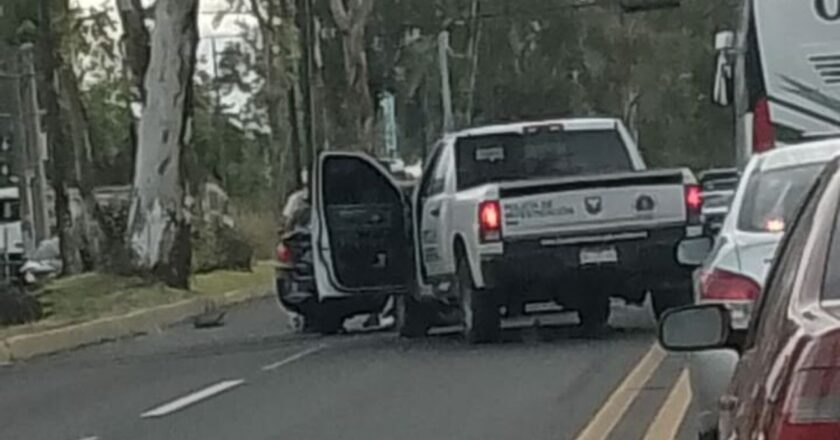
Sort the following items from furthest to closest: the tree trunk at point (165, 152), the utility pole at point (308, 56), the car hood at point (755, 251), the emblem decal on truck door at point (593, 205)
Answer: the utility pole at point (308, 56)
the tree trunk at point (165, 152)
the emblem decal on truck door at point (593, 205)
the car hood at point (755, 251)

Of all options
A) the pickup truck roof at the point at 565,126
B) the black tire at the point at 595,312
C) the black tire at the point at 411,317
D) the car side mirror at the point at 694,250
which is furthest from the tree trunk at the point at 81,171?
the car side mirror at the point at 694,250

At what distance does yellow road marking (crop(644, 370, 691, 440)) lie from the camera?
41.5 feet

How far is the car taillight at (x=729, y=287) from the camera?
9.77 m

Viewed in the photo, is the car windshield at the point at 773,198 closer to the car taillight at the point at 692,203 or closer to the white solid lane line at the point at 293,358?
the car taillight at the point at 692,203

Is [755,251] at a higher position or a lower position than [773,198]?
lower

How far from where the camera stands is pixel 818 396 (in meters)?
4.11

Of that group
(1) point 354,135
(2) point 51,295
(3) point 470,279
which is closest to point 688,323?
(3) point 470,279

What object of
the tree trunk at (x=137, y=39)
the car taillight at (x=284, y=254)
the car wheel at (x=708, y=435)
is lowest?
the car taillight at (x=284, y=254)

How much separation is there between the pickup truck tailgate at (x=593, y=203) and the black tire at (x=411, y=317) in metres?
2.55

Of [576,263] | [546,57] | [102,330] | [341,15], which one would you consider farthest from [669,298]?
[546,57]

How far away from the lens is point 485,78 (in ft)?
233

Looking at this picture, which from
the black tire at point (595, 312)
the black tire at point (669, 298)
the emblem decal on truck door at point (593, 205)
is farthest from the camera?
the black tire at point (595, 312)

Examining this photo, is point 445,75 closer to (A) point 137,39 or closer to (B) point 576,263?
(A) point 137,39

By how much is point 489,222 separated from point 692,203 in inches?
73.4
